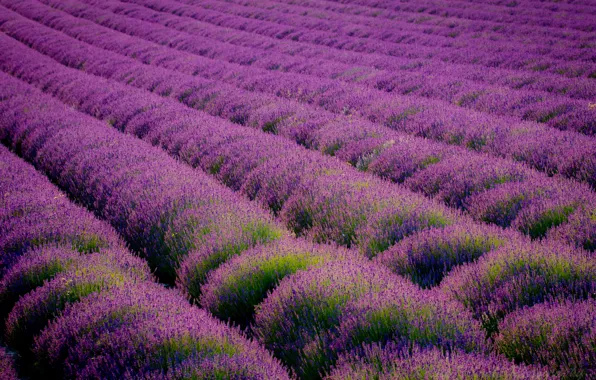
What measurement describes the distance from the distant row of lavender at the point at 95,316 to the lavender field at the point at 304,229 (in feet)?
0.05

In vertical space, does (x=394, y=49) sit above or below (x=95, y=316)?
above

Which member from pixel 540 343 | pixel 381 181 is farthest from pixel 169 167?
pixel 540 343

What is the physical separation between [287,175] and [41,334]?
2.59 metres

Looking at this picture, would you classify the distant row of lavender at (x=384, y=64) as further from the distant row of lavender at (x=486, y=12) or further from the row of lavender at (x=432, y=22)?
the distant row of lavender at (x=486, y=12)

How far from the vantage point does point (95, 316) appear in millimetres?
2629

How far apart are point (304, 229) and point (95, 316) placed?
1.79 metres

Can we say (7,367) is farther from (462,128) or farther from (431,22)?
(431,22)

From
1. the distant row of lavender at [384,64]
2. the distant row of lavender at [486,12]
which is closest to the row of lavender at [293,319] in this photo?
the distant row of lavender at [384,64]

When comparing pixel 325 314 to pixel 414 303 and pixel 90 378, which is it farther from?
pixel 90 378

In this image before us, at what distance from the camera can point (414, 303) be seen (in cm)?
244

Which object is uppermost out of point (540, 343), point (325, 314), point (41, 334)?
point (540, 343)

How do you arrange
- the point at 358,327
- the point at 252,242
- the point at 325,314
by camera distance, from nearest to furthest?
the point at 358,327
the point at 325,314
the point at 252,242

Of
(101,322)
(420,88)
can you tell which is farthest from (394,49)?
(101,322)

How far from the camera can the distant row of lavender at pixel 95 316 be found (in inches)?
89.0
